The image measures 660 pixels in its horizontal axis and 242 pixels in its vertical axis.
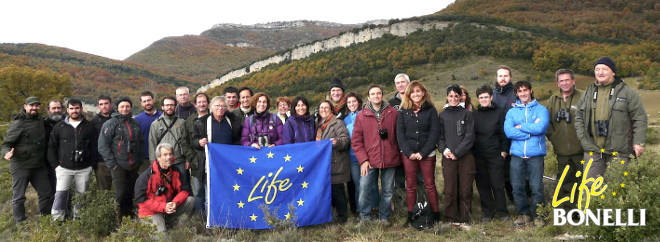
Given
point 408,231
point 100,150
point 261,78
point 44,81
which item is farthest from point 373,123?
point 261,78

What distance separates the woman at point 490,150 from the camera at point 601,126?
1141 mm

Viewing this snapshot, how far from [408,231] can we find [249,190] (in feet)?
7.81

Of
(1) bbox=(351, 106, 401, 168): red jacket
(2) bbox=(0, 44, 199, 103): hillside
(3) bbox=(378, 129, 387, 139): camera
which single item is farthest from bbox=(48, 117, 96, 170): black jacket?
(2) bbox=(0, 44, 199, 103): hillside

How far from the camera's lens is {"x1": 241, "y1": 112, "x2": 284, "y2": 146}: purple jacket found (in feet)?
18.2

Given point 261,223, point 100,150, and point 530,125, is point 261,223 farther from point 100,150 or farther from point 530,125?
point 530,125

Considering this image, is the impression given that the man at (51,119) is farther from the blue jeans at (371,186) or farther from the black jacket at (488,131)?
the black jacket at (488,131)

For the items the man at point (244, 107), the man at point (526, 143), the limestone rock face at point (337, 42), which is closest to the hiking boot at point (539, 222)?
the man at point (526, 143)

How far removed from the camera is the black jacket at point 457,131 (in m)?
5.03

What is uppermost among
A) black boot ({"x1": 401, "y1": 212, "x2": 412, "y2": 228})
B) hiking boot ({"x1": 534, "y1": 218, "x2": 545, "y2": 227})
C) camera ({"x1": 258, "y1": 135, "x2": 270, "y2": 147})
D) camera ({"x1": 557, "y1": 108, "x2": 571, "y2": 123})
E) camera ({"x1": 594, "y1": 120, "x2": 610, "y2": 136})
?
camera ({"x1": 557, "y1": 108, "x2": 571, "y2": 123})

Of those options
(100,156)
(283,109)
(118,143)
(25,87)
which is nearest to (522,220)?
(283,109)

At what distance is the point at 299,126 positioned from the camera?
222 inches

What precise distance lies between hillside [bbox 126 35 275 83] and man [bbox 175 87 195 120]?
12540cm

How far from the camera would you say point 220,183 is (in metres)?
5.29

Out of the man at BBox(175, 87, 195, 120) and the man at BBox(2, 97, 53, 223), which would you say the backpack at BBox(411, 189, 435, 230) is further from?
the man at BBox(2, 97, 53, 223)
